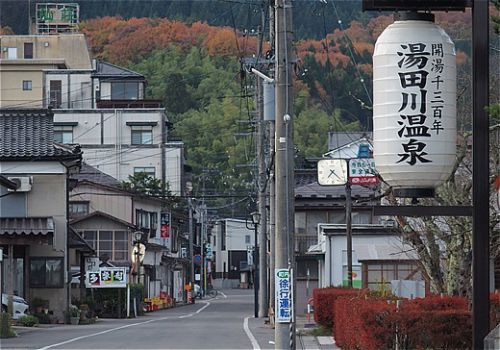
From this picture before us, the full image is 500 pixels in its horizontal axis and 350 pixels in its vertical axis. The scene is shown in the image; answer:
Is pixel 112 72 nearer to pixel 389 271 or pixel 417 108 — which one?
pixel 389 271

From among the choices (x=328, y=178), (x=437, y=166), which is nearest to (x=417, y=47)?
(x=437, y=166)

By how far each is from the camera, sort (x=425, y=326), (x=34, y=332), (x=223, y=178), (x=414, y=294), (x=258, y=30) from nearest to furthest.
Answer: (x=425, y=326), (x=414, y=294), (x=34, y=332), (x=258, y=30), (x=223, y=178)

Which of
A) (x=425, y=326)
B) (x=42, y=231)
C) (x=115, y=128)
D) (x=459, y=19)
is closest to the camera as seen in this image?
(x=425, y=326)

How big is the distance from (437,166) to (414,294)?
1631 cm

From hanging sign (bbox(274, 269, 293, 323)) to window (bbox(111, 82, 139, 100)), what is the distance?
60.1 m

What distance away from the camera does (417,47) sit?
9633 mm

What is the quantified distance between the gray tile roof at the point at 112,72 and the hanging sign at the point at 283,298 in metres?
59.3

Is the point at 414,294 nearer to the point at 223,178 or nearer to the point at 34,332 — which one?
the point at 34,332

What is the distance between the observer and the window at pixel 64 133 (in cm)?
7625

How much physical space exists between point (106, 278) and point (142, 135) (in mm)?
29914

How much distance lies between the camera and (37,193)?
4262cm

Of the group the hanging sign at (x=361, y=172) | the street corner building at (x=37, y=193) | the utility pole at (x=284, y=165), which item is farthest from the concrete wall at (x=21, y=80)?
the utility pole at (x=284, y=165)

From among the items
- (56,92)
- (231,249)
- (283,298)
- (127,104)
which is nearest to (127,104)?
(127,104)

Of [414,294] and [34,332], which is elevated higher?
[414,294]
